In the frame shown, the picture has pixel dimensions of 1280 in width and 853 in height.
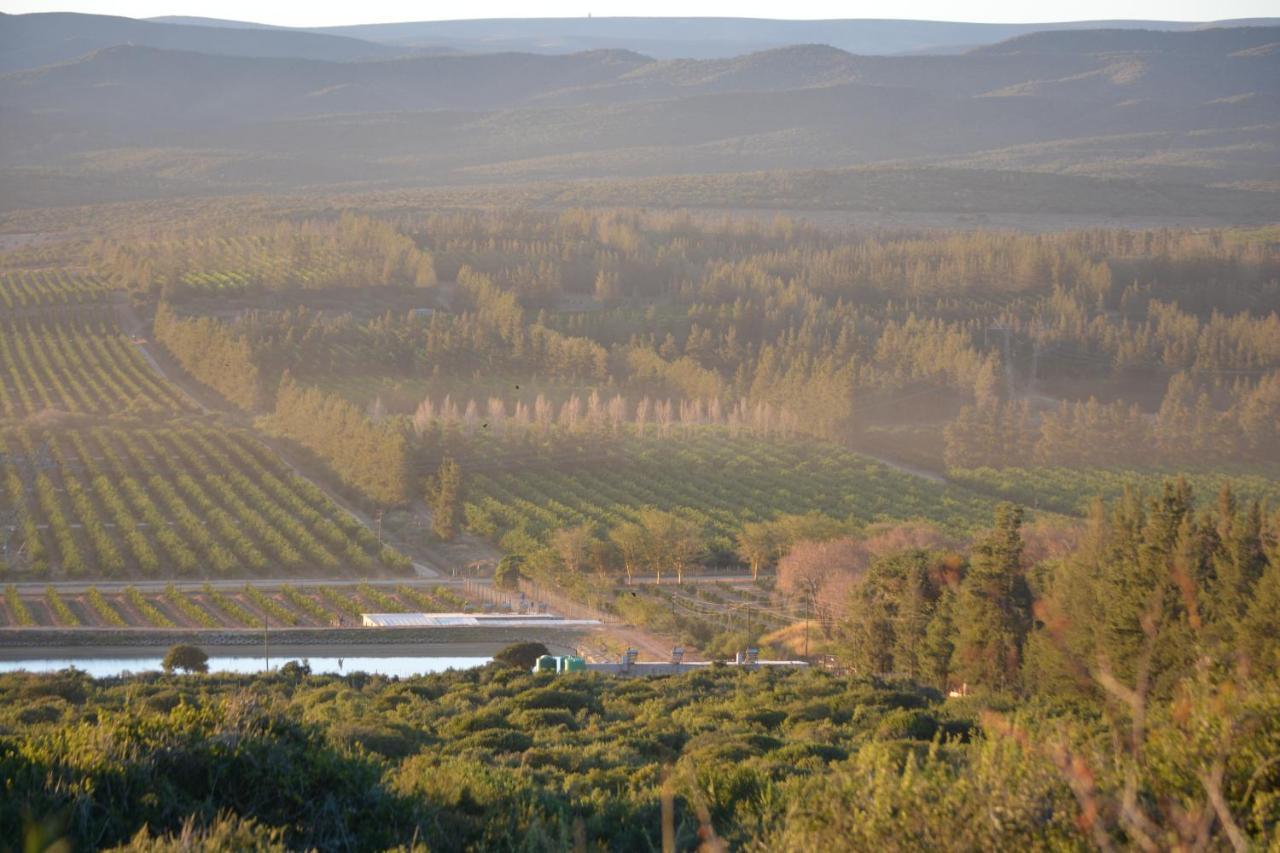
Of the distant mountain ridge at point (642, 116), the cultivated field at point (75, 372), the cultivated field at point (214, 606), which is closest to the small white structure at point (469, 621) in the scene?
the cultivated field at point (214, 606)

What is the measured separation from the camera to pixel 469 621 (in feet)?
67.8

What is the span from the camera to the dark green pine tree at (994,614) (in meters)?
15.1

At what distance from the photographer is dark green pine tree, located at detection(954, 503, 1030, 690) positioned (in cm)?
1510

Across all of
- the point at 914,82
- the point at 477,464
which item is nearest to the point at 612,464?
the point at 477,464

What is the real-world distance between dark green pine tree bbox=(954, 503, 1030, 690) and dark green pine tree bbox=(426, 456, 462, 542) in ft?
43.4

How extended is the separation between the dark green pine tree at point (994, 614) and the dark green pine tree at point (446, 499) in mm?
13230

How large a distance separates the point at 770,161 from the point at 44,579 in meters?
99.3

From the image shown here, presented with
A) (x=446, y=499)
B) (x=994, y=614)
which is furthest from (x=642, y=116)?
(x=994, y=614)

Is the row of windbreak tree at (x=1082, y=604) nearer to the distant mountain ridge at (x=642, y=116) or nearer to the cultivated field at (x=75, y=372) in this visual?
the cultivated field at (x=75, y=372)

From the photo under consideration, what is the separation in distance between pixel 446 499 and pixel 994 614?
14.7 metres

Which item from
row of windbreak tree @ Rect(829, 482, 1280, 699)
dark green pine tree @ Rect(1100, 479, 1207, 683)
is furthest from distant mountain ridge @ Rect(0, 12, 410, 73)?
dark green pine tree @ Rect(1100, 479, 1207, 683)

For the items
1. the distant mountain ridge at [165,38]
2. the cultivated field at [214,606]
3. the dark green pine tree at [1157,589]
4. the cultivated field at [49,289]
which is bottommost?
the cultivated field at [214,606]

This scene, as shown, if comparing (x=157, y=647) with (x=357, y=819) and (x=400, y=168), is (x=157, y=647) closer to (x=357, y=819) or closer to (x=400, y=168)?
(x=357, y=819)

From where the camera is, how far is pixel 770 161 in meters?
117
